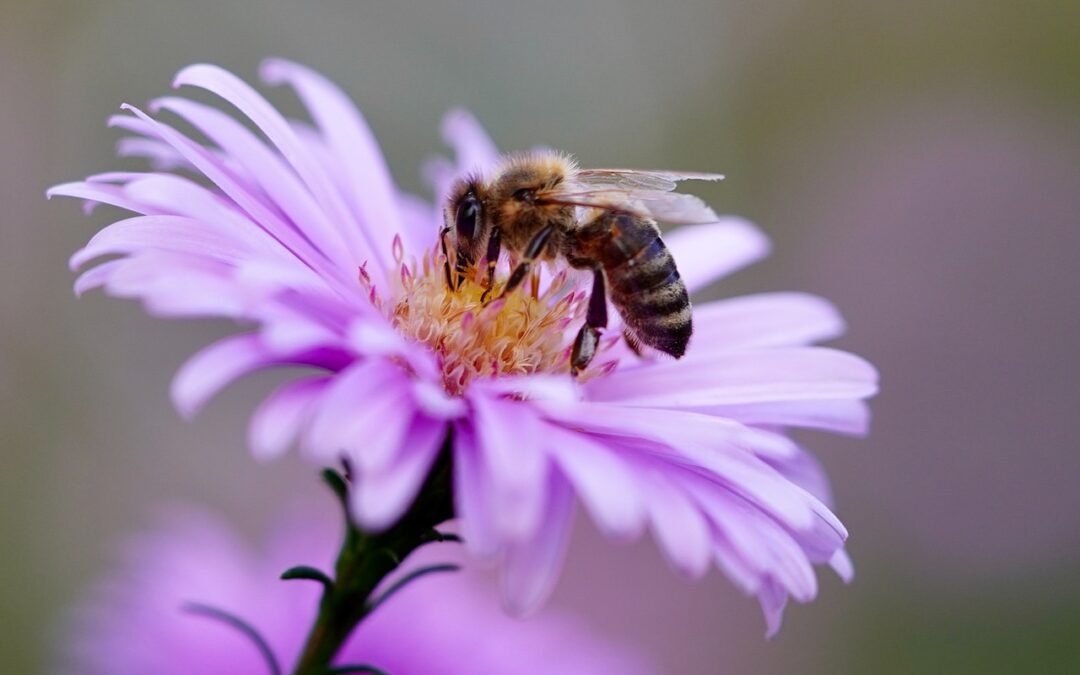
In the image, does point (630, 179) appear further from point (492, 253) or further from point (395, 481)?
point (395, 481)

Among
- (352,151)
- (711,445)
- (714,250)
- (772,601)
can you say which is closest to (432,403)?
(711,445)

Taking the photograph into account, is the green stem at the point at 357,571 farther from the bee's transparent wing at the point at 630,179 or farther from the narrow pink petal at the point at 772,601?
the bee's transparent wing at the point at 630,179

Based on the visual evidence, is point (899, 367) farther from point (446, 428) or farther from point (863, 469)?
point (446, 428)

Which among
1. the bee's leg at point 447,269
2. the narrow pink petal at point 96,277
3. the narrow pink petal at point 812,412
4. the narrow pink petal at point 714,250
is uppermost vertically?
the narrow pink petal at point 96,277

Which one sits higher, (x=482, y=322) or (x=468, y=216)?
(x=468, y=216)

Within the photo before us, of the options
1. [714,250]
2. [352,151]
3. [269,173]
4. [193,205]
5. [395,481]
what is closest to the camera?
[395,481]

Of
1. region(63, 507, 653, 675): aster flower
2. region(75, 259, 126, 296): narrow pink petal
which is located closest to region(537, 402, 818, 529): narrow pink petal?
region(75, 259, 126, 296): narrow pink petal

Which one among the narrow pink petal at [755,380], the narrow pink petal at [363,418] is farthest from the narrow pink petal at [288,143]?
the narrow pink petal at [363,418]
